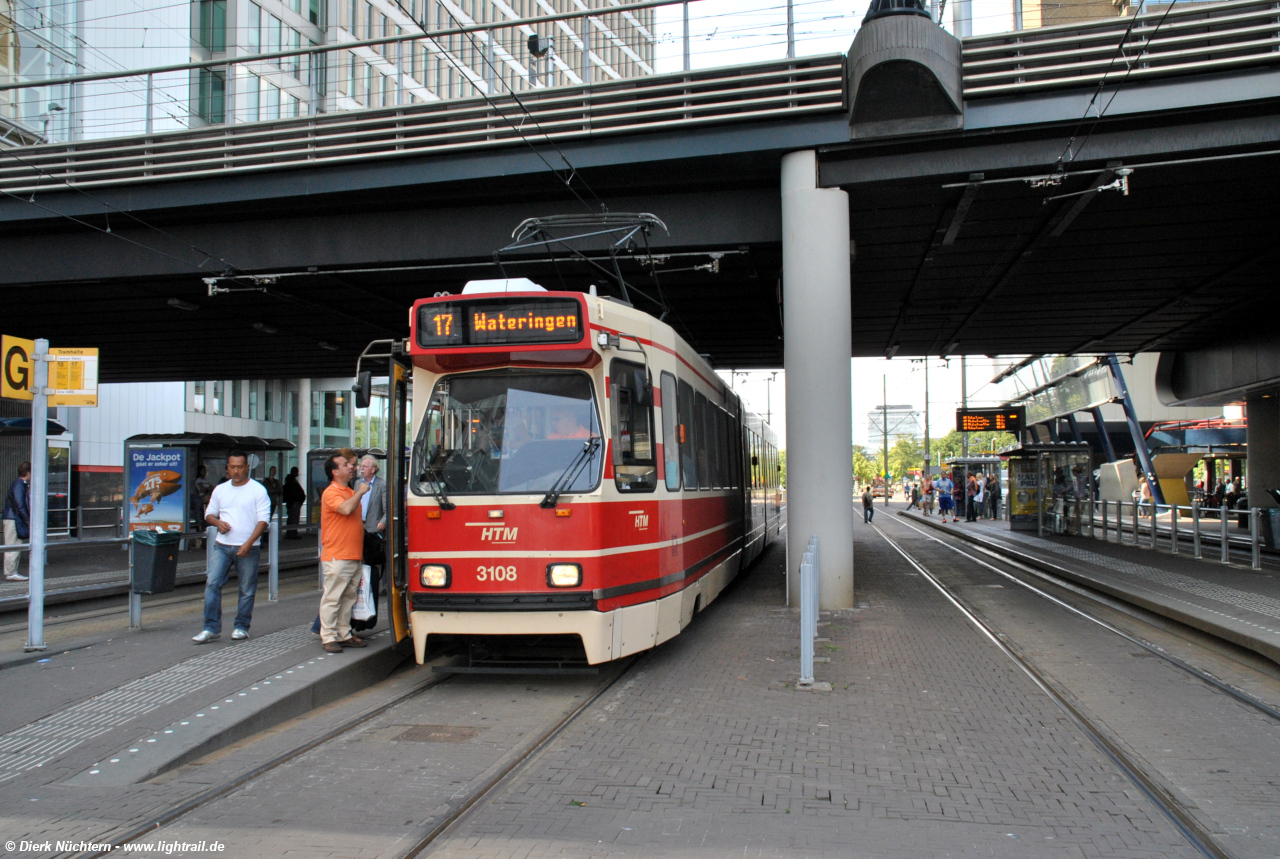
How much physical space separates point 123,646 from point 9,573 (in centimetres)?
666

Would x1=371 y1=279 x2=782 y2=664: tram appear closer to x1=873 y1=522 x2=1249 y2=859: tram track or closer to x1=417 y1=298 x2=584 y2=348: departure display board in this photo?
x1=417 y1=298 x2=584 y2=348: departure display board

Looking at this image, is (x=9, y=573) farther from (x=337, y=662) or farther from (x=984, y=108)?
(x=984, y=108)

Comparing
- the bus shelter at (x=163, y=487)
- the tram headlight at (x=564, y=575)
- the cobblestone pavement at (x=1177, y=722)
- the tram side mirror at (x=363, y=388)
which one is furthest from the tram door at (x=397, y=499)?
the bus shelter at (x=163, y=487)

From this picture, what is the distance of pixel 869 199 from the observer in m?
13.9

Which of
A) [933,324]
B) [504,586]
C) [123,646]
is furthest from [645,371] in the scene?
[933,324]

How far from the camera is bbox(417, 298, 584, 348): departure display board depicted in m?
7.55

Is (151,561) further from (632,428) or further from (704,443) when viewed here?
(704,443)

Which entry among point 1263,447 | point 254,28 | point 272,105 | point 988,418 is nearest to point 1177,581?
point 1263,447

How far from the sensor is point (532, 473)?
7.61 meters

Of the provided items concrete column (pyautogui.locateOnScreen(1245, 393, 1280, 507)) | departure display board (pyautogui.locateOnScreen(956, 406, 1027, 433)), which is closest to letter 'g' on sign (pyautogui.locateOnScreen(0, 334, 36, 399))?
concrete column (pyautogui.locateOnScreen(1245, 393, 1280, 507))

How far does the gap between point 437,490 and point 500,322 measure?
4.65 ft

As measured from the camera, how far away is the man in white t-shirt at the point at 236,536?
348 inches

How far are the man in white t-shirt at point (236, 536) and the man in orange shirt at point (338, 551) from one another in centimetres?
68

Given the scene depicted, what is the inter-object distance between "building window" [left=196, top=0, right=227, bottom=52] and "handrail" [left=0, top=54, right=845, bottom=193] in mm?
22617
